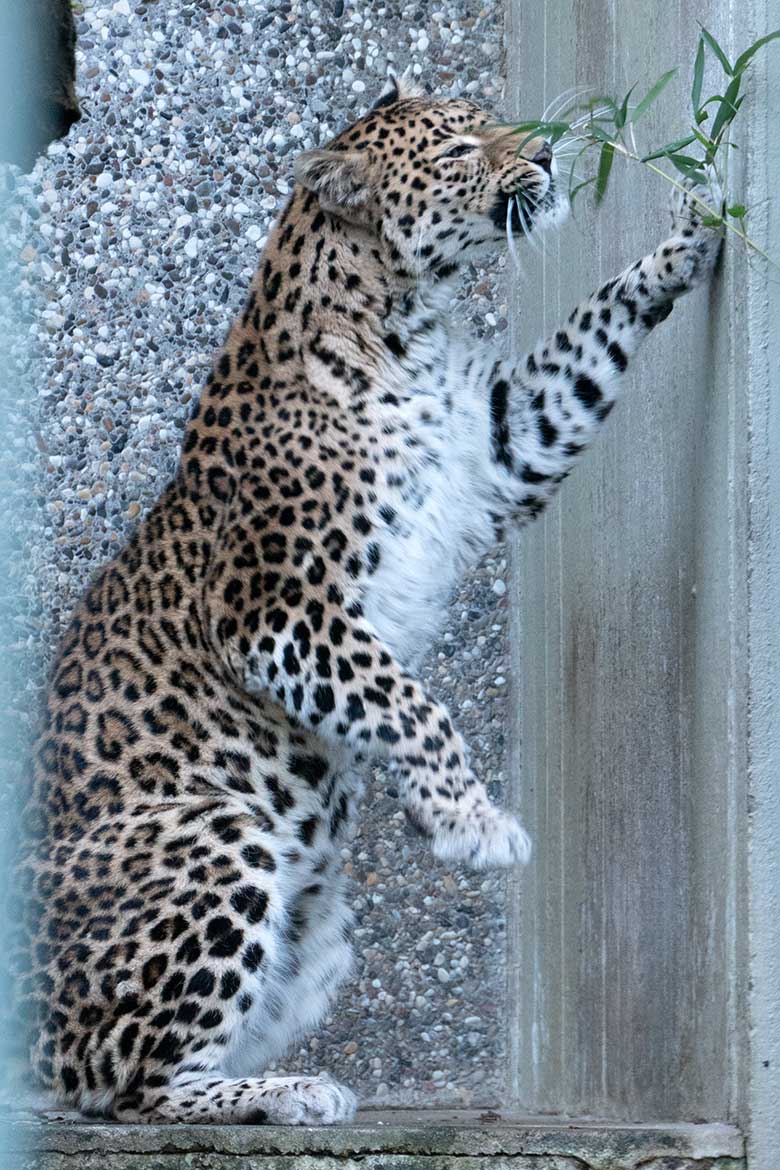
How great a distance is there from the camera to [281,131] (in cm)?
641

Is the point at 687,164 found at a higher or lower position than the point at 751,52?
lower

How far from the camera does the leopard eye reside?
4828 mm

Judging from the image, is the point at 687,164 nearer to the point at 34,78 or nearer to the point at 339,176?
the point at 339,176

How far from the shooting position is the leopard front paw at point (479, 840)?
13.8 ft

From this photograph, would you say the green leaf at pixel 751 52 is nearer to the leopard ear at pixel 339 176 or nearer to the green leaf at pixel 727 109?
the green leaf at pixel 727 109

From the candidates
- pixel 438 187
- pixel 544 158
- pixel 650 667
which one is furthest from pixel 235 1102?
pixel 544 158

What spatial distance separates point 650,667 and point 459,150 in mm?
1564

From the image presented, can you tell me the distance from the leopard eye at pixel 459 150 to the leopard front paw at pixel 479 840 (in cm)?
188

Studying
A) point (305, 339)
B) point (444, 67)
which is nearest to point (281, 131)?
point (444, 67)

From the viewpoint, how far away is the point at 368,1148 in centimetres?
361

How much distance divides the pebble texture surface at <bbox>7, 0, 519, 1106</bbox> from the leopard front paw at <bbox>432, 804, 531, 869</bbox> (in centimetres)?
198

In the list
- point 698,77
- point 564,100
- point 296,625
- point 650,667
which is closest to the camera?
point 698,77

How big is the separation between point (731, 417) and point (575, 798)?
194 cm

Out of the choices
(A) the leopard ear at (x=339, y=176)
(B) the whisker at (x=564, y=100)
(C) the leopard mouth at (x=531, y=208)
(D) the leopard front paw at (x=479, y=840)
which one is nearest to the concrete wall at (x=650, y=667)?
(B) the whisker at (x=564, y=100)
